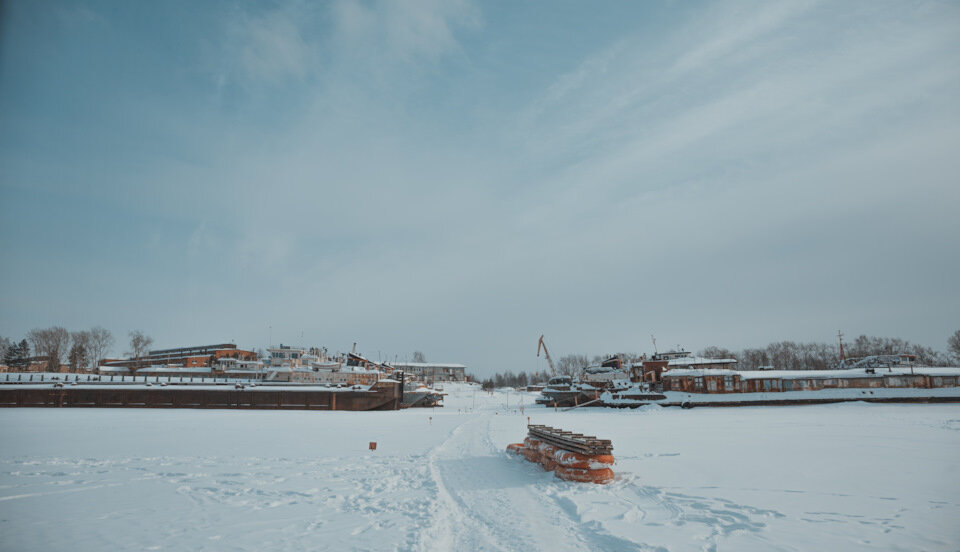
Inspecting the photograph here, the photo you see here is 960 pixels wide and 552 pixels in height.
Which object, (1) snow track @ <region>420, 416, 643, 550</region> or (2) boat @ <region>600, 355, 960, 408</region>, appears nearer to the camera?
(1) snow track @ <region>420, 416, 643, 550</region>

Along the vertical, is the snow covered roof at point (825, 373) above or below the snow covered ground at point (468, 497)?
below

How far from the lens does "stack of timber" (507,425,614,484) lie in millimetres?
13884

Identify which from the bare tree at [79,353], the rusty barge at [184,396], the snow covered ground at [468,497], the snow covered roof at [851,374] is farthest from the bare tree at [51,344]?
the snow covered roof at [851,374]

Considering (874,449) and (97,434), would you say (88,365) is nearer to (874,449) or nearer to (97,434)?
(97,434)

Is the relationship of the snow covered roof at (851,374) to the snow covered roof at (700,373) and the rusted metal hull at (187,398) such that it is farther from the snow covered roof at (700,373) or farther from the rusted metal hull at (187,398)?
the rusted metal hull at (187,398)

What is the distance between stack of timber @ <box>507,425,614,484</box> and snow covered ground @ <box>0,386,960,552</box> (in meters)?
0.52

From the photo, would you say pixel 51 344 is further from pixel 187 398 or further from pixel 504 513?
pixel 504 513

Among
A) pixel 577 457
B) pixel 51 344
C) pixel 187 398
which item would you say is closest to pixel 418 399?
pixel 187 398

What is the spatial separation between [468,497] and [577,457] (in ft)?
13.2

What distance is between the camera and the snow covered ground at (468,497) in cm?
873

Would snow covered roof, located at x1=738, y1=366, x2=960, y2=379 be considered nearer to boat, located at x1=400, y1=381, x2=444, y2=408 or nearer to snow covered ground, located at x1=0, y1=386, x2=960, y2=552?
snow covered ground, located at x1=0, y1=386, x2=960, y2=552

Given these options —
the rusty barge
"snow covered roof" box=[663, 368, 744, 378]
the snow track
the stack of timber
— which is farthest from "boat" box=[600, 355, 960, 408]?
the snow track

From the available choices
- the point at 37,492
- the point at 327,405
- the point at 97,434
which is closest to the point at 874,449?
the point at 37,492

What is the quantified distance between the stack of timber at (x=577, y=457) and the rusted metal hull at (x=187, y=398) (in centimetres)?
4352
